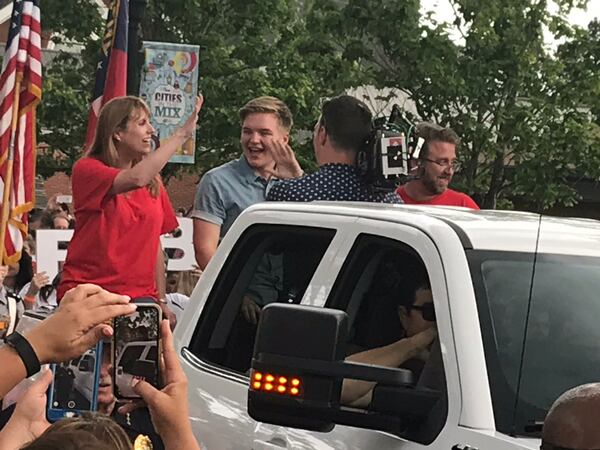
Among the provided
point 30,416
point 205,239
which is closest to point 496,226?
point 30,416

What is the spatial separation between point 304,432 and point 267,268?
0.86m

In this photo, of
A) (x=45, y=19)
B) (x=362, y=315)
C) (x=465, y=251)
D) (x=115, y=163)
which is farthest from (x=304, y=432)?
(x=45, y=19)

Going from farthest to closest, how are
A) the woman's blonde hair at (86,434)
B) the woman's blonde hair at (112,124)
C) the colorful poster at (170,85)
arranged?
the colorful poster at (170,85)
the woman's blonde hair at (112,124)
the woman's blonde hair at (86,434)

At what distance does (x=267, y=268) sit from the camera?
16.4 ft

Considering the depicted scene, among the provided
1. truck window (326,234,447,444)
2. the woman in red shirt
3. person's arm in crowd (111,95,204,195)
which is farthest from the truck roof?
the woman in red shirt

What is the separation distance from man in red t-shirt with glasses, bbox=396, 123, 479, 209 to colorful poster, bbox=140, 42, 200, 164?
285 inches

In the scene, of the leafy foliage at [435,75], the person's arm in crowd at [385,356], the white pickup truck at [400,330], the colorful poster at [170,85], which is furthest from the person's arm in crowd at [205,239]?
the leafy foliage at [435,75]

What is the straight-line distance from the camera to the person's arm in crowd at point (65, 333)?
2604 millimetres

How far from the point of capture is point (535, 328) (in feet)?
12.5

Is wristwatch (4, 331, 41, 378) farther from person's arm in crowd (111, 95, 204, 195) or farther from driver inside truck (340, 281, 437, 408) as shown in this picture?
person's arm in crowd (111, 95, 204, 195)

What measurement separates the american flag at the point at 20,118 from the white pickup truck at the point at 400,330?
6230mm

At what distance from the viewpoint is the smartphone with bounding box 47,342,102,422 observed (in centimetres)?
449

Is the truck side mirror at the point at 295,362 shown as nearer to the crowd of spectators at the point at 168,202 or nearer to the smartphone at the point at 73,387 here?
the crowd of spectators at the point at 168,202

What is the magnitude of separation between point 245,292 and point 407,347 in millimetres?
1127
